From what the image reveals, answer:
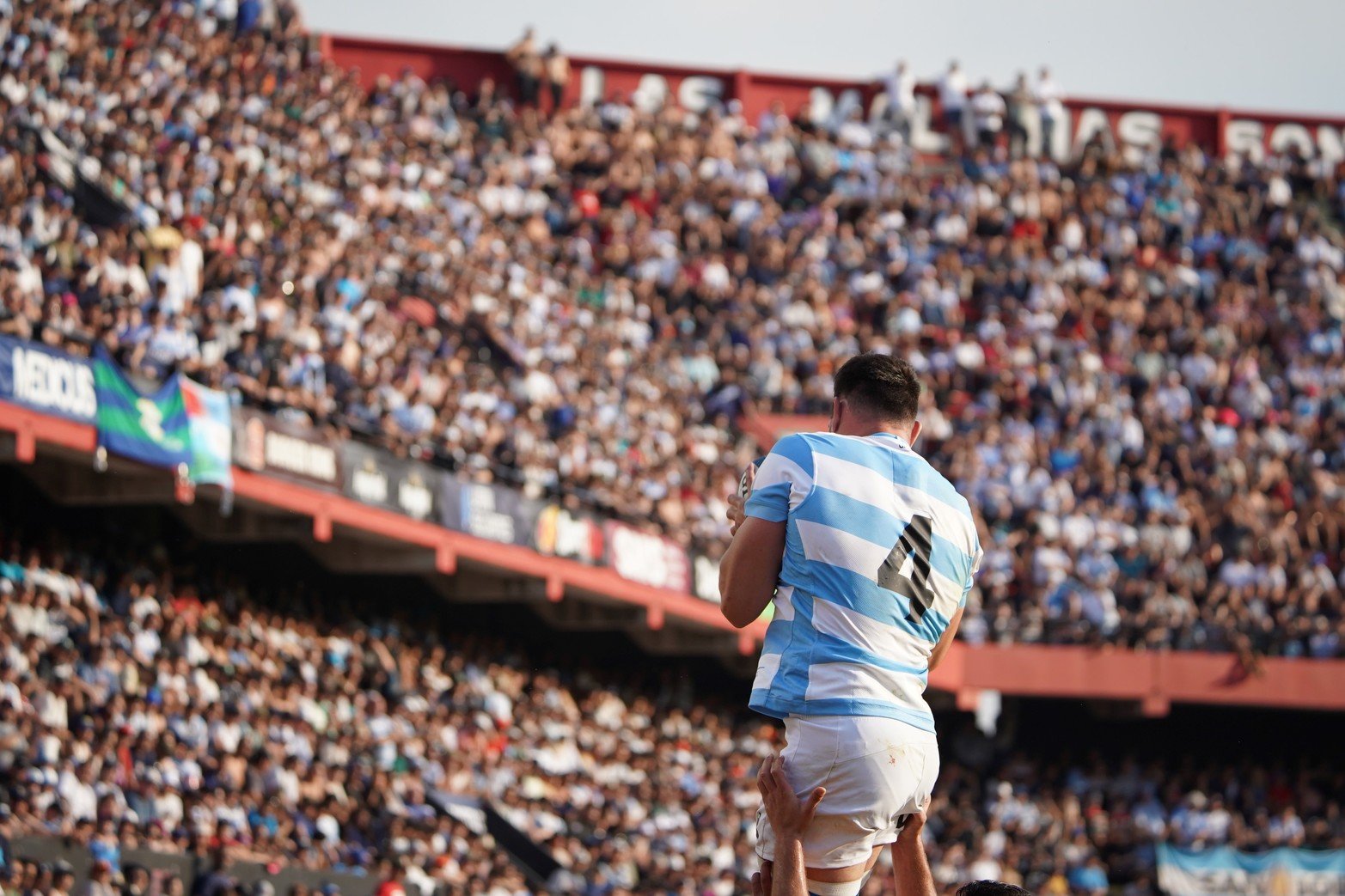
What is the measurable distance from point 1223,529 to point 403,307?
11882mm

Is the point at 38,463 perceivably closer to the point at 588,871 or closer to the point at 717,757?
the point at 588,871

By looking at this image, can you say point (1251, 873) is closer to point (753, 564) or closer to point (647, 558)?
point (647, 558)

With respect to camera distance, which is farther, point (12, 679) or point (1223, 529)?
point (1223, 529)

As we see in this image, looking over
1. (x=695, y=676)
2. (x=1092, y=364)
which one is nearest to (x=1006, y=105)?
(x=1092, y=364)

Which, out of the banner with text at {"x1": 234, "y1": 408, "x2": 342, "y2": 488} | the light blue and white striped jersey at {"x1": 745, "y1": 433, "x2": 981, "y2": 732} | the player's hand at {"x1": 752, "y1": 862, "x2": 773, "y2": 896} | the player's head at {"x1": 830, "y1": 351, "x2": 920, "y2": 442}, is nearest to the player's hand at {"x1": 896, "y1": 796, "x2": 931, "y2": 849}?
the light blue and white striped jersey at {"x1": 745, "y1": 433, "x2": 981, "y2": 732}

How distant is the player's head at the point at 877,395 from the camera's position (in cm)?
459

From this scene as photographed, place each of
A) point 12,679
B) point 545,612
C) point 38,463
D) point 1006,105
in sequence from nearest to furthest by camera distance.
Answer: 1. point 12,679
2. point 38,463
3. point 545,612
4. point 1006,105

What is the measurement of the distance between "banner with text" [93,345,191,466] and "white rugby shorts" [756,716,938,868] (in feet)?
44.6

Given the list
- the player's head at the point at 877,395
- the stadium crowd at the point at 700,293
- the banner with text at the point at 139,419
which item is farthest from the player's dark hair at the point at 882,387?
the banner with text at the point at 139,419

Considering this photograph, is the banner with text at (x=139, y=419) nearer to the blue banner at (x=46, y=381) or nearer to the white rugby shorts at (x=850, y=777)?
the blue banner at (x=46, y=381)

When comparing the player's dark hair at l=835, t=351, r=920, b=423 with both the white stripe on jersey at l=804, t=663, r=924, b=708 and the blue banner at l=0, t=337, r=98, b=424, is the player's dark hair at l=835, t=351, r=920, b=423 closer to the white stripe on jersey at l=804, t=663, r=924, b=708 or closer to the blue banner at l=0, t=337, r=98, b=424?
the white stripe on jersey at l=804, t=663, r=924, b=708

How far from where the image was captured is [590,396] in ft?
83.3

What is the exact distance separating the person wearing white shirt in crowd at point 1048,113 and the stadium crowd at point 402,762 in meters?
12.0

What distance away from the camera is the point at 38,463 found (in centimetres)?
1883
